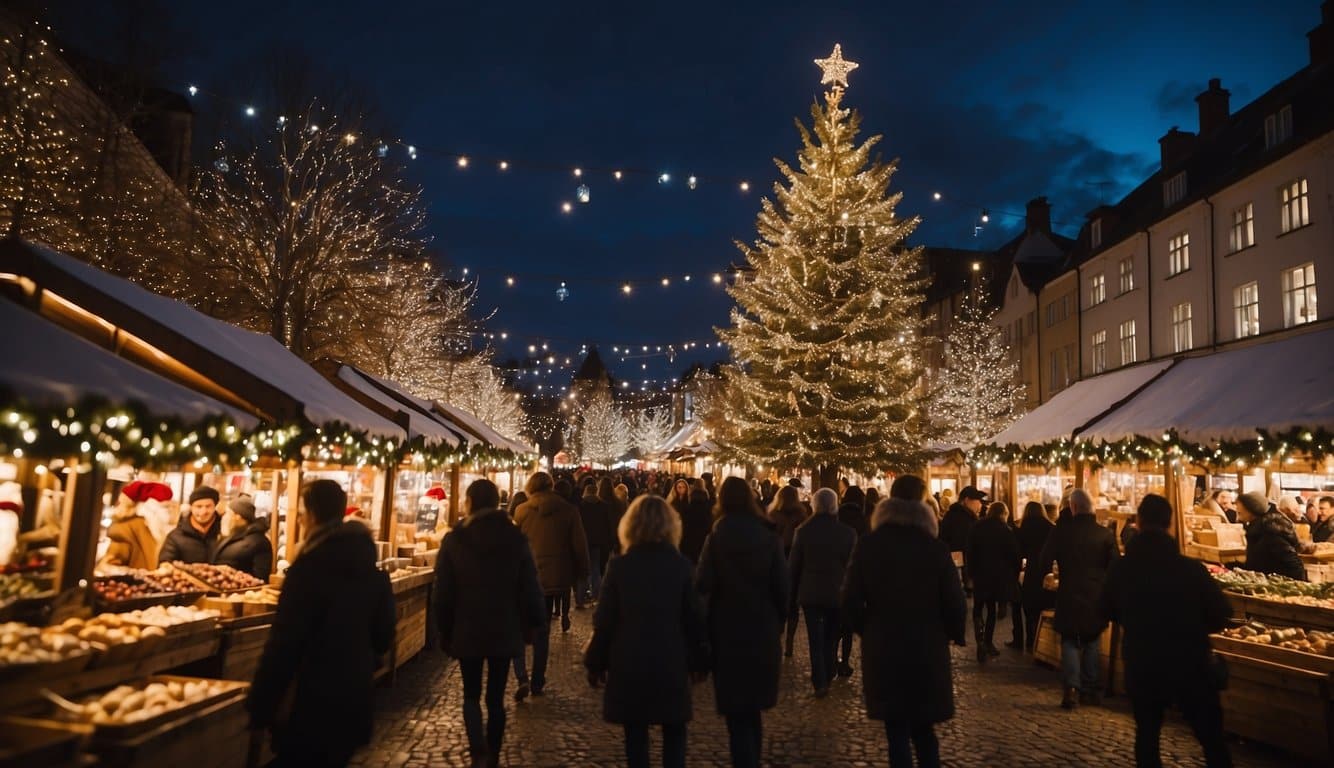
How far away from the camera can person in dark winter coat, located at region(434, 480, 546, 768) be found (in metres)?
6.09

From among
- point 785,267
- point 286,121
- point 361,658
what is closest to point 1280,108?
point 785,267

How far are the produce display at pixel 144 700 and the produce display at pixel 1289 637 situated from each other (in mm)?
7780

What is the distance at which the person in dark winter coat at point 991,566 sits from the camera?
10.7m

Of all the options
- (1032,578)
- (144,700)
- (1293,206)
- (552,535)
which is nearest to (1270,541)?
(1032,578)

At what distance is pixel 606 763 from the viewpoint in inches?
265

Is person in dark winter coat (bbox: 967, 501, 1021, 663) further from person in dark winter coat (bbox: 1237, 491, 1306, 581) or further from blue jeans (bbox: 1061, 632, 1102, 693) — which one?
person in dark winter coat (bbox: 1237, 491, 1306, 581)

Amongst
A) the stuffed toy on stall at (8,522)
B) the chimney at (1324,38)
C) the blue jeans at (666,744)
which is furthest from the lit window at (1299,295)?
the stuffed toy on stall at (8,522)

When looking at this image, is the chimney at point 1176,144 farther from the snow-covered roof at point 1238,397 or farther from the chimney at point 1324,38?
the snow-covered roof at point 1238,397

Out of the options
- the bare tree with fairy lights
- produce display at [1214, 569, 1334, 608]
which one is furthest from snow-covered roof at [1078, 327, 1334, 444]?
the bare tree with fairy lights

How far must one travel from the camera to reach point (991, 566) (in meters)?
10.7

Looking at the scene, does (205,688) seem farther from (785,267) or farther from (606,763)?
(785,267)

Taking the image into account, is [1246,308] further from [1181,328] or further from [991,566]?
[991,566]

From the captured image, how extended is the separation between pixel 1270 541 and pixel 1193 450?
205 cm

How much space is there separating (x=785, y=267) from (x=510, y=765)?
16.5 metres
